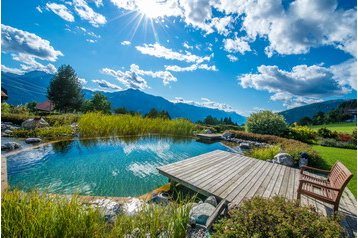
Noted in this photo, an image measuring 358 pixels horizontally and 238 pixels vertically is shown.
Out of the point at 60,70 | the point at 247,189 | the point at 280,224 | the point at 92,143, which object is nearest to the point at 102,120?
the point at 92,143

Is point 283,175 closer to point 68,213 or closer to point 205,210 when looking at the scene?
point 205,210

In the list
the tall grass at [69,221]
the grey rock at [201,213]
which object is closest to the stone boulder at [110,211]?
the tall grass at [69,221]

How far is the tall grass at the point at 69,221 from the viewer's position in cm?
256

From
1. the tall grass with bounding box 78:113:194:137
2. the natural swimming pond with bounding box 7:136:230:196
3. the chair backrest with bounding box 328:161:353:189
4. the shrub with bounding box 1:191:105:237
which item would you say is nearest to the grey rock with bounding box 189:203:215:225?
the shrub with bounding box 1:191:105:237

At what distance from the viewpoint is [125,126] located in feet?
46.3

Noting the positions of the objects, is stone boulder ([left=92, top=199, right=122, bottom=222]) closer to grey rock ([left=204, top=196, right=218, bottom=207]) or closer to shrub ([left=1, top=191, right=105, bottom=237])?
shrub ([left=1, top=191, right=105, bottom=237])

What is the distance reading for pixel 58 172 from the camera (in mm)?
6543

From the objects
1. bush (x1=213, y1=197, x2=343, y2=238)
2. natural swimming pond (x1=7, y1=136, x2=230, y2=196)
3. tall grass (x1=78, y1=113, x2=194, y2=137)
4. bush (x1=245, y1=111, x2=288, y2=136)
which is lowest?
natural swimming pond (x1=7, y1=136, x2=230, y2=196)

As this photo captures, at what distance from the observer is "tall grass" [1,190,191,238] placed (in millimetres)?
2559

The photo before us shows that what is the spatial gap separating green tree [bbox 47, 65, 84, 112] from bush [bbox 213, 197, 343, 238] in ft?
130

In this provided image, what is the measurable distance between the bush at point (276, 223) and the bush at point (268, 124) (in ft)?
58.3

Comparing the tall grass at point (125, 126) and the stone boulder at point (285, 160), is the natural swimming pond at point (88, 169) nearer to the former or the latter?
the tall grass at point (125, 126)

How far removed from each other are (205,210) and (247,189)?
1.88 metres

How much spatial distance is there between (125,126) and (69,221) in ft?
38.5
